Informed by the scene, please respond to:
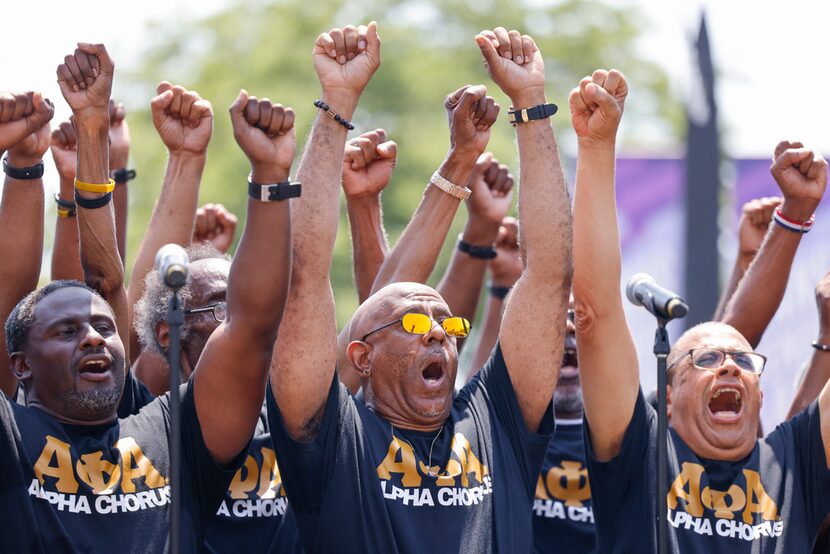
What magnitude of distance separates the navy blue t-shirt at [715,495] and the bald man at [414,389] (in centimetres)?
37

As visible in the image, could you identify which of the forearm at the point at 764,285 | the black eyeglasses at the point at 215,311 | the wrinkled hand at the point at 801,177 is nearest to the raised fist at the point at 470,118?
the black eyeglasses at the point at 215,311

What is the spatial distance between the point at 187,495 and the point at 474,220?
248 centimetres

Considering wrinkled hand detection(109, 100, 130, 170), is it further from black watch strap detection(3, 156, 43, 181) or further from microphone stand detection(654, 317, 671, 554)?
microphone stand detection(654, 317, 671, 554)

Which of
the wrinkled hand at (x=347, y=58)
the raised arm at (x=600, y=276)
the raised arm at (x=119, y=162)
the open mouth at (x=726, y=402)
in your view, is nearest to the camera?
the wrinkled hand at (x=347, y=58)

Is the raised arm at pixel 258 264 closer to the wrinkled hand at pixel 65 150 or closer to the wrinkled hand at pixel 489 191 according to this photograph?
the wrinkled hand at pixel 65 150

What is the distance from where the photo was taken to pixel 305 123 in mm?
20109

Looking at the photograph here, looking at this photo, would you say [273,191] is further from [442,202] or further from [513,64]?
[442,202]

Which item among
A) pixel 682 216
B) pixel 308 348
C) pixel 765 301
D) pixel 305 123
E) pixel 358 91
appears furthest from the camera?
pixel 305 123

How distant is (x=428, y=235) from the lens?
539 cm

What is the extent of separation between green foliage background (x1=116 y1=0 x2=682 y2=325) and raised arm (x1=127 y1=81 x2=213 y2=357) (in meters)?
12.8

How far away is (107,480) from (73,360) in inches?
18.2

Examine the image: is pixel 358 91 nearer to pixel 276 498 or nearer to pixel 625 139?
pixel 276 498

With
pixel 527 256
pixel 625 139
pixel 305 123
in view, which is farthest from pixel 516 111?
pixel 625 139

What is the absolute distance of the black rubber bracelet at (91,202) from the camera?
4918 mm
